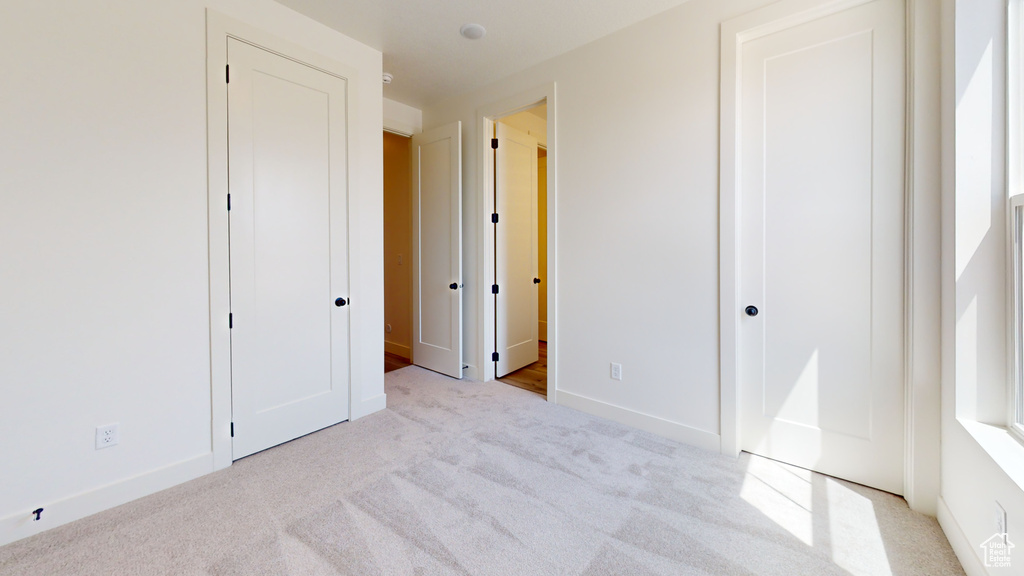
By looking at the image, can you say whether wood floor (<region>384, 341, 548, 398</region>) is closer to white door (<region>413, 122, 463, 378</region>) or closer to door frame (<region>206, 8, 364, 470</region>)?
white door (<region>413, 122, 463, 378</region>)

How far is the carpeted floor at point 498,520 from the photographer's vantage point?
152 centimetres

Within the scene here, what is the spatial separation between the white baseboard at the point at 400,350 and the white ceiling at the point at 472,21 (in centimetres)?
286

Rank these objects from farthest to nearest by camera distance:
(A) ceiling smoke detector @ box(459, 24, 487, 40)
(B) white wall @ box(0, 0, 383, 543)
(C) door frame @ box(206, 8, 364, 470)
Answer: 1. (A) ceiling smoke detector @ box(459, 24, 487, 40)
2. (C) door frame @ box(206, 8, 364, 470)
3. (B) white wall @ box(0, 0, 383, 543)

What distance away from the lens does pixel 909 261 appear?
1.81 metres

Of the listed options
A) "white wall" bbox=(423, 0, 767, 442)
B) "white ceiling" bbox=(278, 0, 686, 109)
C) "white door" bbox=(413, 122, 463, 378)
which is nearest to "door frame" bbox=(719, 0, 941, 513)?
"white wall" bbox=(423, 0, 767, 442)

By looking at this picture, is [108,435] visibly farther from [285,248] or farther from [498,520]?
[498,520]

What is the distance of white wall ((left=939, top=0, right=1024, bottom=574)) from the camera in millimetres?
1457

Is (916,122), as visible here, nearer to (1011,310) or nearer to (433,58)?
(1011,310)

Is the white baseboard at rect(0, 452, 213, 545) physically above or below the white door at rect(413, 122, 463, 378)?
below

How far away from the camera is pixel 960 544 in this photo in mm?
1504

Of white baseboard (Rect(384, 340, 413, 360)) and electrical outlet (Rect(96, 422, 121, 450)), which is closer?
electrical outlet (Rect(96, 422, 121, 450))

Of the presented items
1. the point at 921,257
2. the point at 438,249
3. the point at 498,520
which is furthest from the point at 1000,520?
the point at 438,249

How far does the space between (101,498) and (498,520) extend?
1.86 metres

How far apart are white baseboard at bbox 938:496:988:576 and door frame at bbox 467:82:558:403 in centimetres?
209
